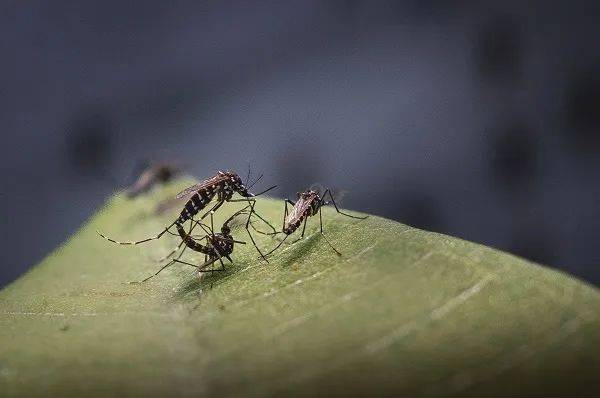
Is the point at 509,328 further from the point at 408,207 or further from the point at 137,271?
the point at 408,207

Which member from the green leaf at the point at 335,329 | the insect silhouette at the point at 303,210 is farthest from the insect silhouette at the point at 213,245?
the green leaf at the point at 335,329

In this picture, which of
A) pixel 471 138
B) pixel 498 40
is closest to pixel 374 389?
pixel 471 138

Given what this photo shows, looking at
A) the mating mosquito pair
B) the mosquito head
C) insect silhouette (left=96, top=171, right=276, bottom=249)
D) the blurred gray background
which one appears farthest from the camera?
the blurred gray background

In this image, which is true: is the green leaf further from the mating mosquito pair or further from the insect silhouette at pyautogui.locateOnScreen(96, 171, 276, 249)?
the insect silhouette at pyautogui.locateOnScreen(96, 171, 276, 249)

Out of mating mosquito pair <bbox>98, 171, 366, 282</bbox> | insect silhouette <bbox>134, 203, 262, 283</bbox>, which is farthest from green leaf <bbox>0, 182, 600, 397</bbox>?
mating mosquito pair <bbox>98, 171, 366, 282</bbox>

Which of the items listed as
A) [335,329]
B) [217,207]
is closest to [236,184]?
[217,207]

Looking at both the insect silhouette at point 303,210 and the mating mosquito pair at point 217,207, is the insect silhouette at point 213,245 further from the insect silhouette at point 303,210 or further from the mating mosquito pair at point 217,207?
the insect silhouette at point 303,210
